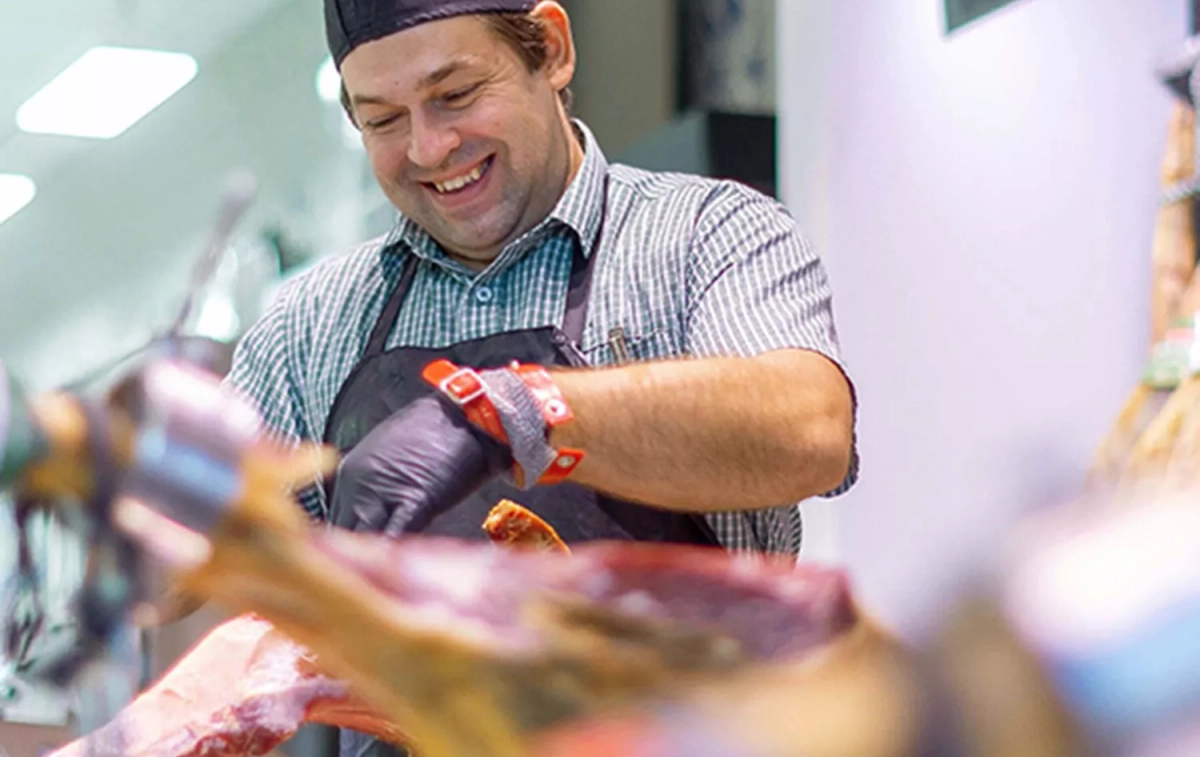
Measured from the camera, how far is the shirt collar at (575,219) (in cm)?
184

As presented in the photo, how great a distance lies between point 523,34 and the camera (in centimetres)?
191

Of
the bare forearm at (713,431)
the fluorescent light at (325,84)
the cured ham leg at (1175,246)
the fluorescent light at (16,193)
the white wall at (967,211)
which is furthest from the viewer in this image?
the fluorescent light at (325,84)

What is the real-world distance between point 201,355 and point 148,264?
141 inches

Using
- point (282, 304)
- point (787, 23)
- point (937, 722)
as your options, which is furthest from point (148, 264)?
point (937, 722)

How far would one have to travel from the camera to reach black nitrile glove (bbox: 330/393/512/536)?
119 centimetres

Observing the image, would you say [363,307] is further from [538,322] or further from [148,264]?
[148,264]

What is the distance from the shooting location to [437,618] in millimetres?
531

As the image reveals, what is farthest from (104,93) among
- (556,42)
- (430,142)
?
(430,142)

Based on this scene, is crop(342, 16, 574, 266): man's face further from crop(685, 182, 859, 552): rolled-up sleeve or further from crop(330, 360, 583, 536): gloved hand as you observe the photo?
crop(330, 360, 583, 536): gloved hand

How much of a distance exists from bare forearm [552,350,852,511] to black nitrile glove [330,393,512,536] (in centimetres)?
17

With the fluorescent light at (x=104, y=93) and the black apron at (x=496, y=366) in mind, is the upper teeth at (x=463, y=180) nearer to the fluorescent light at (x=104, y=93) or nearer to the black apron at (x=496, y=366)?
the black apron at (x=496, y=366)

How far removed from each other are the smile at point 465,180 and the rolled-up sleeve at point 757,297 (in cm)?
23

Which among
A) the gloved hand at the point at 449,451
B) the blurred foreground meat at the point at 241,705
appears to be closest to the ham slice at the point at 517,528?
the gloved hand at the point at 449,451

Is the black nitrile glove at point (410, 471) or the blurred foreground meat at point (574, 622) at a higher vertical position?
the blurred foreground meat at point (574, 622)
